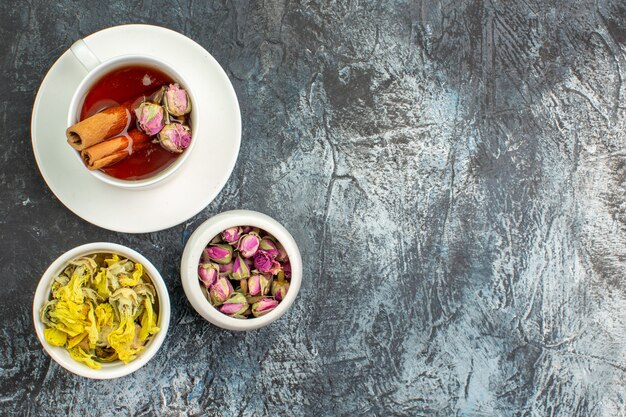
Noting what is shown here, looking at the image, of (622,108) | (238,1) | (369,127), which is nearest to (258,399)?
(369,127)

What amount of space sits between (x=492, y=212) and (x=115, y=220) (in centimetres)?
59

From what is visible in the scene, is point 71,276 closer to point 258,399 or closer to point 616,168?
point 258,399

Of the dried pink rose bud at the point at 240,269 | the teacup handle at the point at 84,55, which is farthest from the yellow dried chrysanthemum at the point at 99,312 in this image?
the teacup handle at the point at 84,55

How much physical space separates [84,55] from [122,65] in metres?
0.05

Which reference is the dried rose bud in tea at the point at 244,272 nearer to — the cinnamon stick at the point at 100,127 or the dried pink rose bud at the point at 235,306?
the dried pink rose bud at the point at 235,306

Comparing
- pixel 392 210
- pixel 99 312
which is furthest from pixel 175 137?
pixel 392 210

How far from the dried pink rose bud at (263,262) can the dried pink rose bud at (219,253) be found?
0.13 ft

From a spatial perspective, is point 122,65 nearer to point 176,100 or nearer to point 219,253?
point 176,100

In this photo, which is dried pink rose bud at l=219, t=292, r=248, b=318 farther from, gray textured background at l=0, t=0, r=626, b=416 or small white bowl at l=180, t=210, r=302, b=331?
gray textured background at l=0, t=0, r=626, b=416

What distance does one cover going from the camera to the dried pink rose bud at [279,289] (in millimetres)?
939

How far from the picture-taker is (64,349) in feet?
2.99

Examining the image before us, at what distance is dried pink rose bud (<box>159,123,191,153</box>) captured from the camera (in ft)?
2.87

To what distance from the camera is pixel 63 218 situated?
1.01m

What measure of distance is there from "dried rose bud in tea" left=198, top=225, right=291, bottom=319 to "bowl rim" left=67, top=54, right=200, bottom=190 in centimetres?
12
